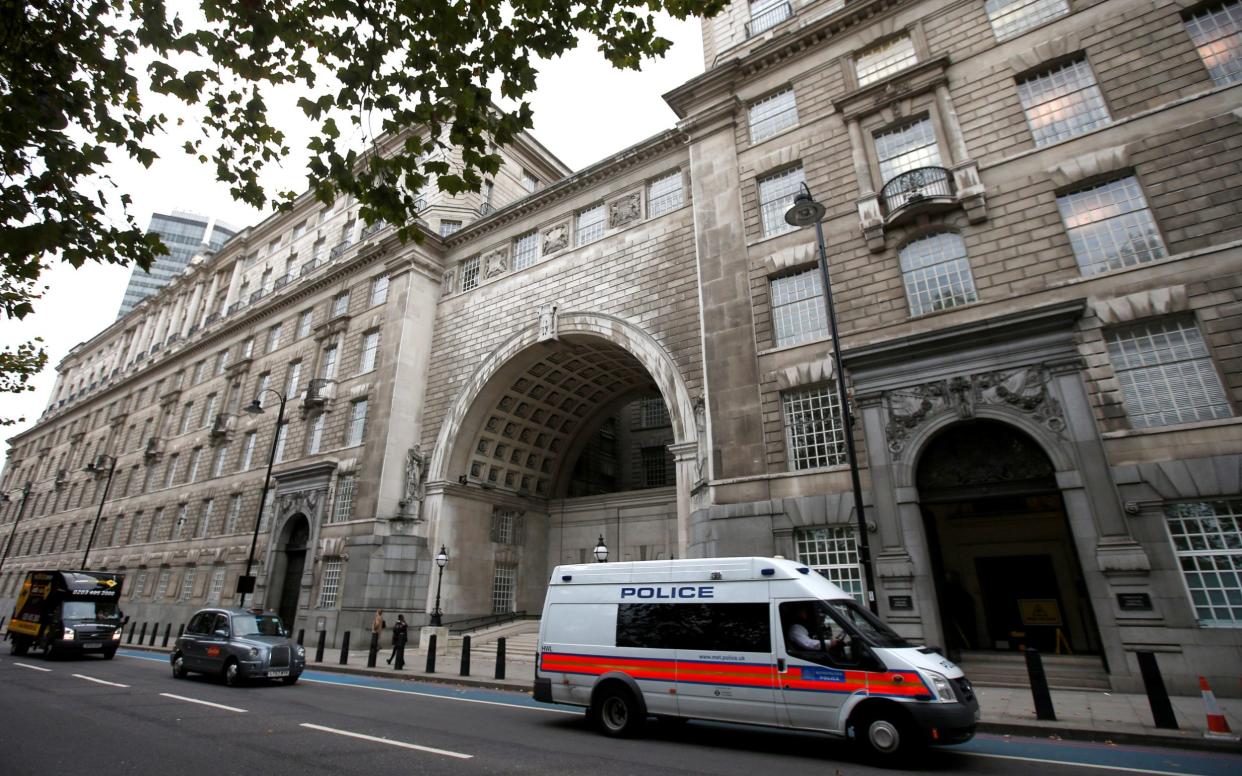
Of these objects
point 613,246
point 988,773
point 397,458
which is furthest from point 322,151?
point 397,458

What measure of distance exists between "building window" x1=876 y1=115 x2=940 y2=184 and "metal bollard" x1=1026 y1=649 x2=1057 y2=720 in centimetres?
1254

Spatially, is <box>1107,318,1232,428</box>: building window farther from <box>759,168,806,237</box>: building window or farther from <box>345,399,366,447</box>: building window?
<box>345,399,366,447</box>: building window

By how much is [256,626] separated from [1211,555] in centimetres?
2125

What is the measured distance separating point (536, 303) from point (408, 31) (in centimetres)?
1745

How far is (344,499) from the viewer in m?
27.7

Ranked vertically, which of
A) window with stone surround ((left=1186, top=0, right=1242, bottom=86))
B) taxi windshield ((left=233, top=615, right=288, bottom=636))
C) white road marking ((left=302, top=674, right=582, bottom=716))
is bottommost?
white road marking ((left=302, top=674, right=582, bottom=716))

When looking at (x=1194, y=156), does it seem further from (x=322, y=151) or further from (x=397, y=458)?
(x=397, y=458)

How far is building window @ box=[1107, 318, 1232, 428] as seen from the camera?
11.8 meters

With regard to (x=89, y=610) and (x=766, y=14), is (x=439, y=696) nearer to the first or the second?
(x=89, y=610)

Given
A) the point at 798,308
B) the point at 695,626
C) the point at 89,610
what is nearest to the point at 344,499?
the point at 89,610

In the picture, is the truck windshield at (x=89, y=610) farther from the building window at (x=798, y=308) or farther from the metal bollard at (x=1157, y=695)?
the metal bollard at (x=1157, y=695)

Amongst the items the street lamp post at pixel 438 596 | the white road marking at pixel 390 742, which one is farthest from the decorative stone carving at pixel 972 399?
the street lamp post at pixel 438 596

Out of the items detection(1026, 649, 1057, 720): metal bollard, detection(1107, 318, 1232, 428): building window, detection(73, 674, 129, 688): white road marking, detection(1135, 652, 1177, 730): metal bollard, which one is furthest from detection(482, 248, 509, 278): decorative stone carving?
detection(1135, 652, 1177, 730): metal bollard

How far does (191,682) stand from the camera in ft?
46.9
